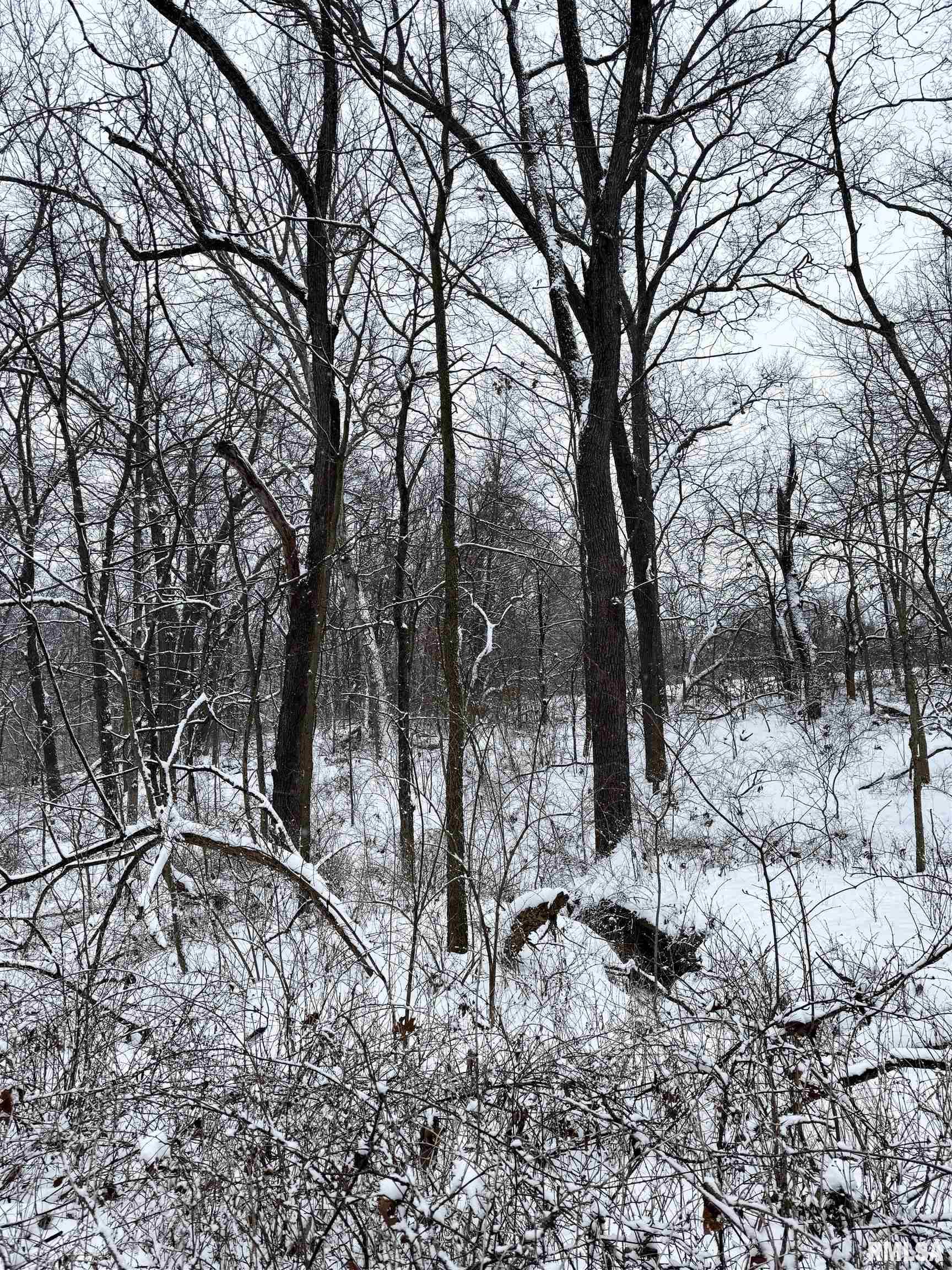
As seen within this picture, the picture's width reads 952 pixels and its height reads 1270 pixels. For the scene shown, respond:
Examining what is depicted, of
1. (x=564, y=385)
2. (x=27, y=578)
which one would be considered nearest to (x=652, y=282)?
(x=564, y=385)

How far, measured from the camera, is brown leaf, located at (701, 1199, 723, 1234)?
5.76 feet

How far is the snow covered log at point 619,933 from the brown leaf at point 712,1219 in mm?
2398

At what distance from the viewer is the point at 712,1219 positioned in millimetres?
1819

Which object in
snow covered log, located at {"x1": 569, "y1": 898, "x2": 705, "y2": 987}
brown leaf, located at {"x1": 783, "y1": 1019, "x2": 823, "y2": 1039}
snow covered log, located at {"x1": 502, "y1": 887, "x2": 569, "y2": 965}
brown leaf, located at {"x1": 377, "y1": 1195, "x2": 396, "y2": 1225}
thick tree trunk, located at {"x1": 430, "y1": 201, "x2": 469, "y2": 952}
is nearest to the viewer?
brown leaf, located at {"x1": 377, "y1": 1195, "x2": 396, "y2": 1225}

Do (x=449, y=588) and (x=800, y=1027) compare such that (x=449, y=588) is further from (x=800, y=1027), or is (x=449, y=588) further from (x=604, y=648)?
(x=800, y=1027)

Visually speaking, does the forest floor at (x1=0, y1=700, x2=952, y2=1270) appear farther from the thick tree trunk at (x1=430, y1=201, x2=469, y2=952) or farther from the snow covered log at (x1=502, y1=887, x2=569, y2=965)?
the thick tree trunk at (x1=430, y1=201, x2=469, y2=952)

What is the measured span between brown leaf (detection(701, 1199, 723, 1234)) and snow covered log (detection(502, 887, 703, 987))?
94.4 inches

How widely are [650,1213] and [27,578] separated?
9.34 metres

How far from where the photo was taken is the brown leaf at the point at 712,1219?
176cm

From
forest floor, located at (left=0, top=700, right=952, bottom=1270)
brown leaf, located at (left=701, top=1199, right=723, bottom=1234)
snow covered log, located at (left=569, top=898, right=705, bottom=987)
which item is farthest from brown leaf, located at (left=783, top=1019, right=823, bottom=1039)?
snow covered log, located at (left=569, top=898, right=705, bottom=987)

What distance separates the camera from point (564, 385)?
741cm

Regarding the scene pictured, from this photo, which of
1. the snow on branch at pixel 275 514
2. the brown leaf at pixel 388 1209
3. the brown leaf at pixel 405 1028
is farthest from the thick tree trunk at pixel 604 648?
the brown leaf at pixel 388 1209

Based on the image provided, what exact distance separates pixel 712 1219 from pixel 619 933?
3857 millimetres

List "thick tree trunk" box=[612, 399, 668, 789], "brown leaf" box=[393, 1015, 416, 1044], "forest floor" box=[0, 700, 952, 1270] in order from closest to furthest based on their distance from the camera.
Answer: "forest floor" box=[0, 700, 952, 1270] → "brown leaf" box=[393, 1015, 416, 1044] → "thick tree trunk" box=[612, 399, 668, 789]
